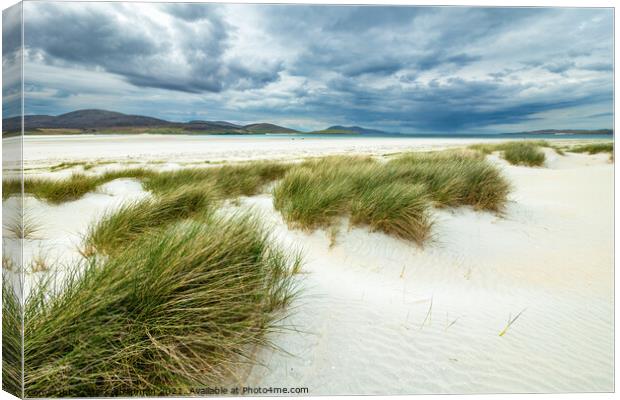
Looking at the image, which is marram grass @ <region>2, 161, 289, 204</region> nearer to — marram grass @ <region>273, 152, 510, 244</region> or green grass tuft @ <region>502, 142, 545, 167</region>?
marram grass @ <region>273, 152, 510, 244</region>

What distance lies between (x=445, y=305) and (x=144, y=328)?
6.31ft

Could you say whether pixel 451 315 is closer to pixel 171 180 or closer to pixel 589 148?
pixel 171 180

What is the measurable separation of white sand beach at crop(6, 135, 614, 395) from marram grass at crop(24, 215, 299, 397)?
0.21m

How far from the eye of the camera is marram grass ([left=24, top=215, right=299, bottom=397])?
127cm

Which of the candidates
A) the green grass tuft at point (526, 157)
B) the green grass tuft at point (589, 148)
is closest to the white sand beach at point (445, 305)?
the green grass tuft at point (589, 148)

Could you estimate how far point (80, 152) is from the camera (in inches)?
302

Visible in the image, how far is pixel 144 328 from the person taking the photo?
1.35 metres

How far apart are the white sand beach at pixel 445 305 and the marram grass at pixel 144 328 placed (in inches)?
8.3

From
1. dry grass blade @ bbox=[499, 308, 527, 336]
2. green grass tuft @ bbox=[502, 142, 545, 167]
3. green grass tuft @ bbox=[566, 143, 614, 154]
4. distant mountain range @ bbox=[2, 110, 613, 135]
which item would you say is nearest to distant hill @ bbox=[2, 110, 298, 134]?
distant mountain range @ bbox=[2, 110, 613, 135]

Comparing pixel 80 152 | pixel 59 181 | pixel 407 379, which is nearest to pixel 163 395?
pixel 407 379

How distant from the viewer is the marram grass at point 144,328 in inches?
50.1

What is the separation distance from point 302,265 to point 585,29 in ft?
9.69

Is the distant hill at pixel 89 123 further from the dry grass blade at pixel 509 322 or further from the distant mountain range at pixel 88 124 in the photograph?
the dry grass blade at pixel 509 322

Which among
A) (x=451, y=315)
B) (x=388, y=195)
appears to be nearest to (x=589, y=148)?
(x=388, y=195)
